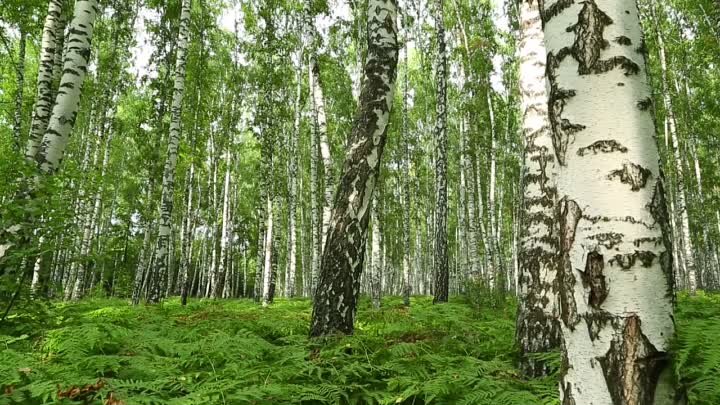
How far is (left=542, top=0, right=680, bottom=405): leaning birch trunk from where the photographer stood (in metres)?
1.22

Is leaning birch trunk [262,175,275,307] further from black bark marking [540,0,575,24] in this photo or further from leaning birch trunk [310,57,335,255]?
black bark marking [540,0,575,24]

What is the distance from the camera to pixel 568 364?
1.35m

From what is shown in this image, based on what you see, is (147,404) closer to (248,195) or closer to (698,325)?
(698,325)

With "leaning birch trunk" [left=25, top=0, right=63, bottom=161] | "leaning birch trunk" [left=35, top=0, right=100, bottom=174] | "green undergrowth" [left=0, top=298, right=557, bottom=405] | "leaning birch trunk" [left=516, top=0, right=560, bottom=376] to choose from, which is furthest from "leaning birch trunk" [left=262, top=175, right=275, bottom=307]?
"leaning birch trunk" [left=516, top=0, right=560, bottom=376]

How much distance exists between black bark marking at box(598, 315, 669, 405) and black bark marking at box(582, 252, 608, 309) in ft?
0.25

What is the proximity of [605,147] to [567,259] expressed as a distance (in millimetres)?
370

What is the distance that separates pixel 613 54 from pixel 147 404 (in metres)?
2.71

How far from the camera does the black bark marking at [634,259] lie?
1.25 m

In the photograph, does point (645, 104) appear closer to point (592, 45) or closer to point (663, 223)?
point (592, 45)

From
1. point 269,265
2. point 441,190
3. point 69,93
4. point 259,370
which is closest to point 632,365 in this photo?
point 259,370

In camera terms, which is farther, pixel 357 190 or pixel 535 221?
pixel 357 190

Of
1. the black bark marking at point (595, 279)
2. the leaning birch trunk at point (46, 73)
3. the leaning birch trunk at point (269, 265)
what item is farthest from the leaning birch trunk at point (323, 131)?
the black bark marking at point (595, 279)

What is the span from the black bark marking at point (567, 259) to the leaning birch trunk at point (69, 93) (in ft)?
18.1

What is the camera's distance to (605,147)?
134 cm
